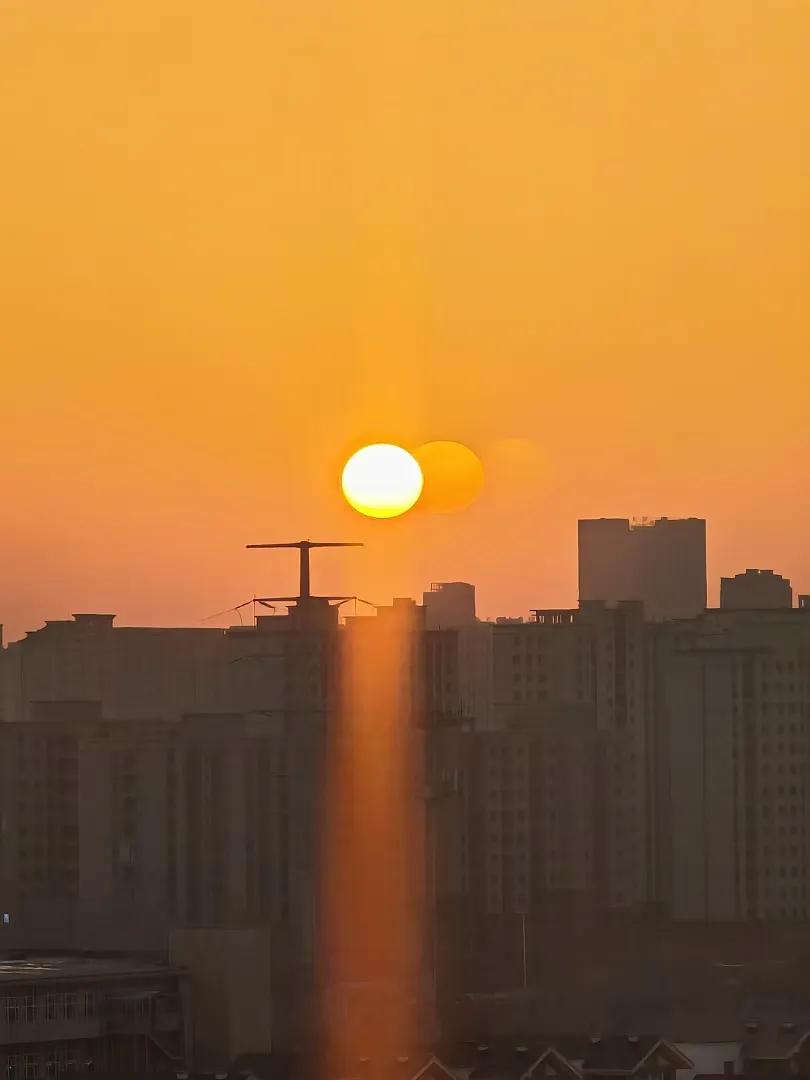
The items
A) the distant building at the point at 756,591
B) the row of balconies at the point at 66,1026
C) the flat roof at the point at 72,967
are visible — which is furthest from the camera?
the distant building at the point at 756,591

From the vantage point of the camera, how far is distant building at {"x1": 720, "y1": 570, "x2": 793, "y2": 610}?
163ft

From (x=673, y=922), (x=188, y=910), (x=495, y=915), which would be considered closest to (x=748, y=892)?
(x=673, y=922)

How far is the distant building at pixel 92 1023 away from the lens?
2366 centimetres

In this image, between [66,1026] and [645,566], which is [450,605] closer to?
[645,566]

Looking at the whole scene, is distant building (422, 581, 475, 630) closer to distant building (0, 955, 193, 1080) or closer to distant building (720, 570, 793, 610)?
distant building (720, 570, 793, 610)

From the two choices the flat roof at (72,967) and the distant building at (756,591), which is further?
the distant building at (756,591)

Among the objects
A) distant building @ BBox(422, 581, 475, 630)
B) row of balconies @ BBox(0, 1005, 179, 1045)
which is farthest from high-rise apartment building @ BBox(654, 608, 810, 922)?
row of balconies @ BBox(0, 1005, 179, 1045)

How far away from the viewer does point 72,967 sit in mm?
26328

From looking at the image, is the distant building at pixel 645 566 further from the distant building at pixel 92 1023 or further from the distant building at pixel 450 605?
the distant building at pixel 92 1023

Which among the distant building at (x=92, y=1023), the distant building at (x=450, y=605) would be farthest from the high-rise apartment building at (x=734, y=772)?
the distant building at (x=92, y=1023)

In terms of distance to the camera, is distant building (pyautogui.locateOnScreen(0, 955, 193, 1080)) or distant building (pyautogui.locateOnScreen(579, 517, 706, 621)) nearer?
distant building (pyautogui.locateOnScreen(0, 955, 193, 1080))

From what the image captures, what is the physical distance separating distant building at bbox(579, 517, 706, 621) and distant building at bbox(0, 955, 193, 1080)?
26.7 metres

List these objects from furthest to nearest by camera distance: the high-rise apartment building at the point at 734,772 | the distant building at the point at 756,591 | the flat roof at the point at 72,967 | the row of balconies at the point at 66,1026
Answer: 1. the distant building at the point at 756,591
2. the high-rise apartment building at the point at 734,772
3. the flat roof at the point at 72,967
4. the row of balconies at the point at 66,1026

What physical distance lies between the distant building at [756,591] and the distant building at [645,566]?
4.55 feet
